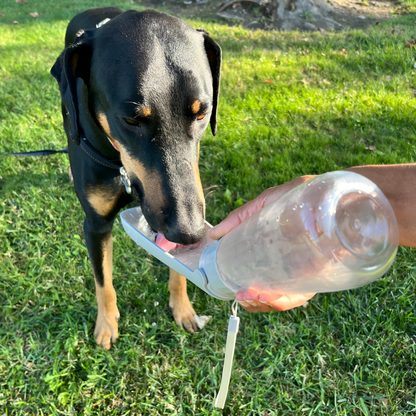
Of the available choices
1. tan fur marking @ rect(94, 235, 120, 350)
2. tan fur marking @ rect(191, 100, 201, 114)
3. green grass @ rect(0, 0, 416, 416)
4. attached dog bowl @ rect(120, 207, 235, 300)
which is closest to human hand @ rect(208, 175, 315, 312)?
attached dog bowl @ rect(120, 207, 235, 300)

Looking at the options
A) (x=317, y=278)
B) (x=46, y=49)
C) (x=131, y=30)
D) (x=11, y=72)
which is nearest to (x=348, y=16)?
(x=46, y=49)

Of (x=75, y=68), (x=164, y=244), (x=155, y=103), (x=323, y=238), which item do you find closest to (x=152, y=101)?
(x=155, y=103)

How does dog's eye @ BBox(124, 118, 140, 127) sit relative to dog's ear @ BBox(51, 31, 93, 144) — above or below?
below

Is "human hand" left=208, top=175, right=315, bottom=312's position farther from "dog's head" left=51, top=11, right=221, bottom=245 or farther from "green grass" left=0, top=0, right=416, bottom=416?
"green grass" left=0, top=0, right=416, bottom=416

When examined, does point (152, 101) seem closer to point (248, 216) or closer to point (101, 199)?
point (248, 216)

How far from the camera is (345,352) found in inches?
89.8

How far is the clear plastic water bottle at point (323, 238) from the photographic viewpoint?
1114 mm

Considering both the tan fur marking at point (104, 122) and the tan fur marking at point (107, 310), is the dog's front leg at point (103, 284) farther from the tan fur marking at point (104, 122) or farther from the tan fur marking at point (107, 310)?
the tan fur marking at point (104, 122)

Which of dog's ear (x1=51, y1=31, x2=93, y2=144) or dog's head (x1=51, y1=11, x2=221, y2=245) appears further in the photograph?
dog's ear (x1=51, y1=31, x2=93, y2=144)

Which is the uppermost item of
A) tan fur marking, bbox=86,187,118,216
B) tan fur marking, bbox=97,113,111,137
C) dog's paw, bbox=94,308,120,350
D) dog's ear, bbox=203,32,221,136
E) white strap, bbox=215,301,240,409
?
dog's ear, bbox=203,32,221,136

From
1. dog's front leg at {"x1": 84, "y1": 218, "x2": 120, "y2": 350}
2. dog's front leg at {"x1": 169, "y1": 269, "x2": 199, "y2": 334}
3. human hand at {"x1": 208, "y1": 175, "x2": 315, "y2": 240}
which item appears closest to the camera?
human hand at {"x1": 208, "y1": 175, "x2": 315, "y2": 240}

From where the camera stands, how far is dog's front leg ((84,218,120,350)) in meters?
2.20

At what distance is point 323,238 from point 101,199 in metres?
1.40

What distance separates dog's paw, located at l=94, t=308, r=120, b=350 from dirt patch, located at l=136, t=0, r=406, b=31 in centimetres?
739
